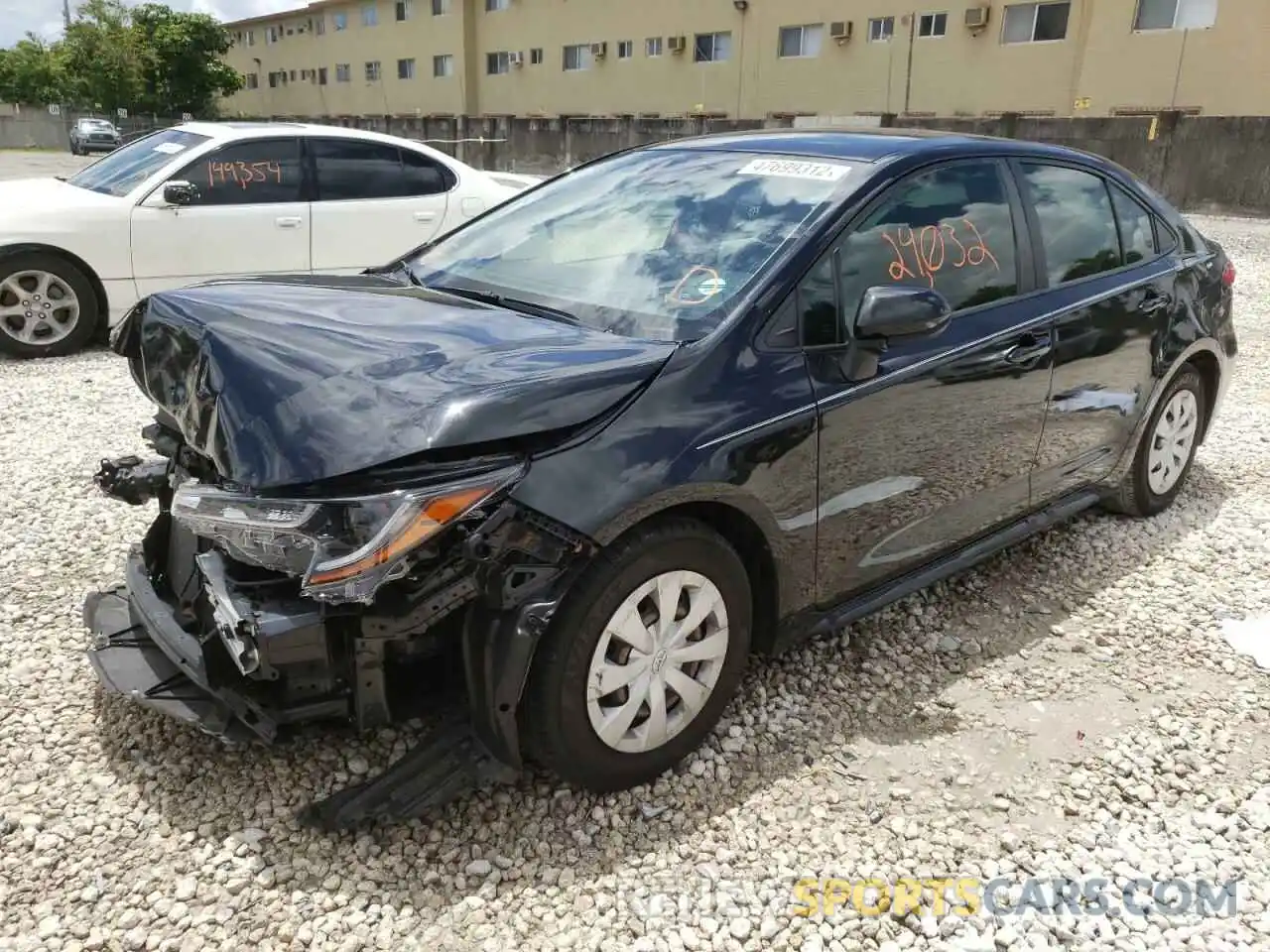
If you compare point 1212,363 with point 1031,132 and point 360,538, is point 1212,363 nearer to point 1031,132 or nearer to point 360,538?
point 360,538

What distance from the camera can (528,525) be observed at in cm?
230

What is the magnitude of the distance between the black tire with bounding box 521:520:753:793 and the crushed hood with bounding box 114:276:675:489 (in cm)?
38

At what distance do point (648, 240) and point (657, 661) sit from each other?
137 cm

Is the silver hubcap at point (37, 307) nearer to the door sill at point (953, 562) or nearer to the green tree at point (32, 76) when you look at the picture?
the door sill at point (953, 562)

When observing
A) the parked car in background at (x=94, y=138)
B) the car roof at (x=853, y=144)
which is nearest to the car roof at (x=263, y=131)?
the car roof at (x=853, y=144)

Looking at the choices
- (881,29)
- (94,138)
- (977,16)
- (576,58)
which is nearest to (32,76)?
(94,138)

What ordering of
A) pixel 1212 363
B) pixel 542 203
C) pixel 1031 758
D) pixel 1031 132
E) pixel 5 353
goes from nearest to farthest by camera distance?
pixel 1031 758 < pixel 542 203 < pixel 1212 363 < pixel 5 353 < pixel 1031 132

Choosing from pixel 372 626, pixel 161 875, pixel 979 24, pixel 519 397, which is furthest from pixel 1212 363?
pixel 979 24

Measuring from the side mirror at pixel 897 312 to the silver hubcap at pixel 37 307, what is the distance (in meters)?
6.33

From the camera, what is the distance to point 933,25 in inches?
1091

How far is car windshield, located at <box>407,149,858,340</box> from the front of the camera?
289 centimetres

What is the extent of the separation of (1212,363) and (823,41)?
94.9 ft

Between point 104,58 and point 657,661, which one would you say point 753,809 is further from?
point 104,58

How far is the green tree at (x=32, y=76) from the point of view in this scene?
5962cm
